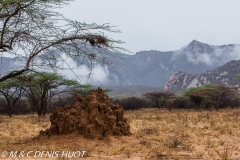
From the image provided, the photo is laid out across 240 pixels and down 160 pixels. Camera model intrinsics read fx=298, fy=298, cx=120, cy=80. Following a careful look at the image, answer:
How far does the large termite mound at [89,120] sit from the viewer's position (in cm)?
777

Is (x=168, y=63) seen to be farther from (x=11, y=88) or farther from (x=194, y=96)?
(x=11, y=88)

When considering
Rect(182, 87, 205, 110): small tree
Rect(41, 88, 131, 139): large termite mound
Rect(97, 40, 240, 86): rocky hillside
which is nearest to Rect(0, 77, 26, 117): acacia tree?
Rect(41, 88, 131, 139): large termite mound

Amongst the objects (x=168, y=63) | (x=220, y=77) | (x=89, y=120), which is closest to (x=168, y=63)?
(x=168, y=63)

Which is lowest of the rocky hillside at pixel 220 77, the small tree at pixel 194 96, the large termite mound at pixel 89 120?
the small tree at pixel 194 96

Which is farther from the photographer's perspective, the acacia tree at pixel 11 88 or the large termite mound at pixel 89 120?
the acacia tree at pixel 11 88

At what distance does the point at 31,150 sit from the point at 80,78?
6.81 feet

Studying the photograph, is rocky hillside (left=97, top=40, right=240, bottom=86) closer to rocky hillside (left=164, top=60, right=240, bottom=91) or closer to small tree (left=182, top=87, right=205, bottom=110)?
rocky hillside (left=164, top=60, right=240, bottom=91)

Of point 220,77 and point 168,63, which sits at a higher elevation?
point 168,63

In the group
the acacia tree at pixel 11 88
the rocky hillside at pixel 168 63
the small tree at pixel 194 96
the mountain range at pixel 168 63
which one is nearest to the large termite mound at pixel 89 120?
the acacia tree at pixel 11 88

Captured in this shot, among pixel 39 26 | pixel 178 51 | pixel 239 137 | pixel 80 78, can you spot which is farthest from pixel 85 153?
pixel 178 51

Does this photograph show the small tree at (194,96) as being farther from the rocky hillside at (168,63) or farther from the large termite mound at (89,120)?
the rocky hillside at (168,63)

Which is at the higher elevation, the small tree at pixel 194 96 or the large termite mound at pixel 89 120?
the large termite mound at pixel 89 120

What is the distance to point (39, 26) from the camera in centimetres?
577

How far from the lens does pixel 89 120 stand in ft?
25.8
